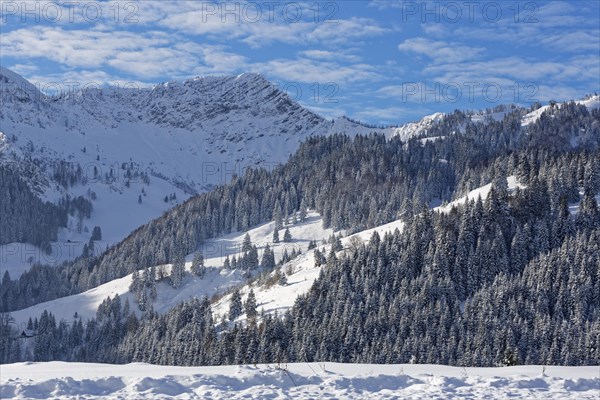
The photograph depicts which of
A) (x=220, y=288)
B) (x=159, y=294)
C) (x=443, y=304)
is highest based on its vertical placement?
(x=443, y=304)

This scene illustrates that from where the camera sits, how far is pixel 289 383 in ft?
79.7

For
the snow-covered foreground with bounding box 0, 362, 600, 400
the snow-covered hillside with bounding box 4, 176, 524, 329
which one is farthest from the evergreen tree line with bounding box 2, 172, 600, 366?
the snow-covered foreground with bounding box 0, 362, 600, 400

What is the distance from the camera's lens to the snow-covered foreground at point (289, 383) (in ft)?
75.3

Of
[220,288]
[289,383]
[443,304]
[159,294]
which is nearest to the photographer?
[289,383]

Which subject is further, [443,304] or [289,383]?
[443,304]

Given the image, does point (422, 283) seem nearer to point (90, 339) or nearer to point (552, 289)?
point (552, 289)

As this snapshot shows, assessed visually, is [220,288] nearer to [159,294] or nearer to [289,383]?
[159,294]

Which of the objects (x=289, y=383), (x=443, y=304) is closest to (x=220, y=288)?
(x=443, y=304)

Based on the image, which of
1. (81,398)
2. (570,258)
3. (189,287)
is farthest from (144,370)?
(189,287)

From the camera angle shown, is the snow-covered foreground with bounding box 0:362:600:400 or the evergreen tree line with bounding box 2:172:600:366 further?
the evergreen tree line with bounding box 2:172:600:366

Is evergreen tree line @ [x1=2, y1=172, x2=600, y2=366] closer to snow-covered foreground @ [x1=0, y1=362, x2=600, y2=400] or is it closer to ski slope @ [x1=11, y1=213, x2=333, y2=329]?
ski slope @ [x1=11, y1=213, x2=333, y2=329]

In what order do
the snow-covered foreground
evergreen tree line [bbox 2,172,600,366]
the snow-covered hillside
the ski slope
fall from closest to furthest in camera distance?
1. the snow-covered foreground
2. evergreen tree line [bbox 2,172,600,366]
3. the snow-covered hillside
4. the ski slope

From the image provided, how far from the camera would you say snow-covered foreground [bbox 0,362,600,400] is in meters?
23.0

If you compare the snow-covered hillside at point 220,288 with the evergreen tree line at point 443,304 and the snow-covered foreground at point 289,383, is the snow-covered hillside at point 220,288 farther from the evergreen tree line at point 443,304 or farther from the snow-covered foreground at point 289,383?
the snow-covered foreground at point 289,383
